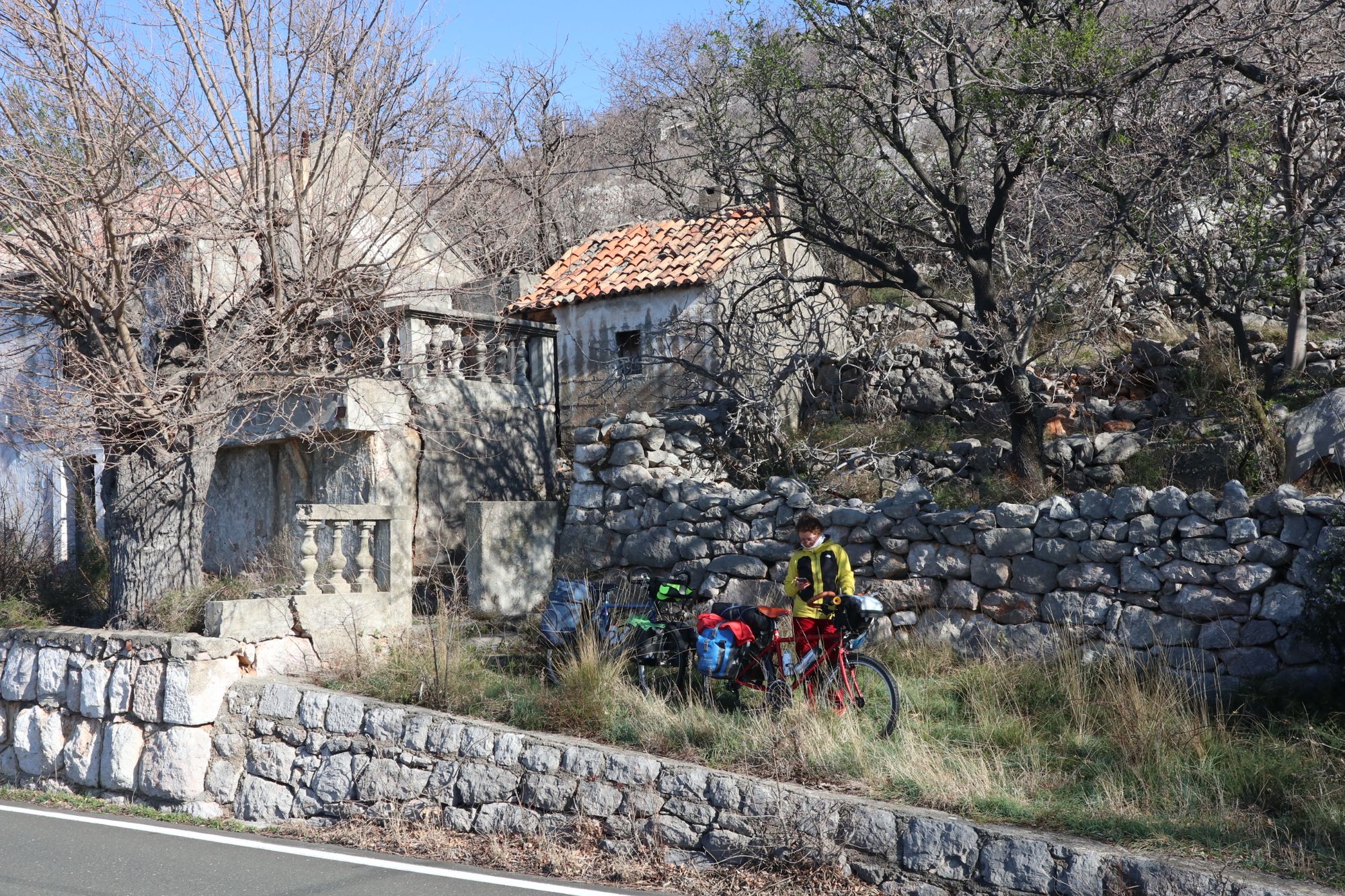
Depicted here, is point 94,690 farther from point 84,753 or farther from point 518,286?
point 518,286

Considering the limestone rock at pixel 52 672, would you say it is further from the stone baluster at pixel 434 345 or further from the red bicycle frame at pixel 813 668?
the red bicycle frame at pixel 813 668

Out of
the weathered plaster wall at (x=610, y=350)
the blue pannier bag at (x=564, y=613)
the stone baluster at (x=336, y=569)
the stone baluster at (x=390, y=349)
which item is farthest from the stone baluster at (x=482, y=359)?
the blue pannier bag at (x=564, y=613)

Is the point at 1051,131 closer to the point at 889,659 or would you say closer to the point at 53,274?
the point at 889,659

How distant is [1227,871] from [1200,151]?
7.29 meters

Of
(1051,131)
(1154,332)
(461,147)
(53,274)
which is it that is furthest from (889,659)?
(1154,332)

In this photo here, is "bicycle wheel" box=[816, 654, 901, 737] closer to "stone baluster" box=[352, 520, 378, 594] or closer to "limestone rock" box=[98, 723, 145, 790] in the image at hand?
"stone baluster" box=[352, 520, 378, 594]

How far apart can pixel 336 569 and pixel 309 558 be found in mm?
364

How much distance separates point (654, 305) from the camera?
17.7m

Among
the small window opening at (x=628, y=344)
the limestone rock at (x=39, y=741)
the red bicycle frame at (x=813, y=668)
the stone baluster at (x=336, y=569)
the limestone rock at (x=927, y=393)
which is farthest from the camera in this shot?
the small window opening at (x=628, y=344)

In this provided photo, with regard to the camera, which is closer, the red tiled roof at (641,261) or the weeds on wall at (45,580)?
the weeds on wall at (45,580)

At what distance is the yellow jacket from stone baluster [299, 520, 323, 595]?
442 centimetres

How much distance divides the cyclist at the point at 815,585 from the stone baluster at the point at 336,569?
4.35 m

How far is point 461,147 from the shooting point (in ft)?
37.7

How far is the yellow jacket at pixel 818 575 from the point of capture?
779 cm
